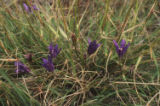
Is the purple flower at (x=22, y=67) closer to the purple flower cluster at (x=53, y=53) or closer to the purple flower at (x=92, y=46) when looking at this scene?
the purple flower cluster at (x=53, y=53)

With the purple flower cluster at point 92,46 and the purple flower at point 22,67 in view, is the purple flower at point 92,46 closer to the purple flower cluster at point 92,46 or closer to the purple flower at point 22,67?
the purple flower cluster at point 92,46

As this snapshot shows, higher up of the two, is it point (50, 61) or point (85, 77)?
point (50, 61)

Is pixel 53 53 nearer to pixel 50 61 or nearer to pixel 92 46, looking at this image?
pixel 50 61

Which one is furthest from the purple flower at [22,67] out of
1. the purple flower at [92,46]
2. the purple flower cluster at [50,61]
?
the purple flower at [92,46]

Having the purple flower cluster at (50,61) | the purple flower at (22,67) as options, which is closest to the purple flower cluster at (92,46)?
the purple flower cluster at (50,61)

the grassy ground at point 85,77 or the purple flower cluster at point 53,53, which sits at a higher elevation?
the purple flower cluster at point 53,53

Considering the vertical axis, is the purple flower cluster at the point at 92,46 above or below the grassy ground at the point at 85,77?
above

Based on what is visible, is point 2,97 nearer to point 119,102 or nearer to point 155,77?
point 119,102

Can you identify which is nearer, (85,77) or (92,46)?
(92,46)

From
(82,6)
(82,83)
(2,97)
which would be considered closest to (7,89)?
(2,97)

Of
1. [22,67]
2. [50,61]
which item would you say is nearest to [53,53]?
[50,61]

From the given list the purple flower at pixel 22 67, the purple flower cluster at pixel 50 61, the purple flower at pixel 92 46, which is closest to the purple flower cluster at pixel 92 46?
the purple flower at pixel 92 46
